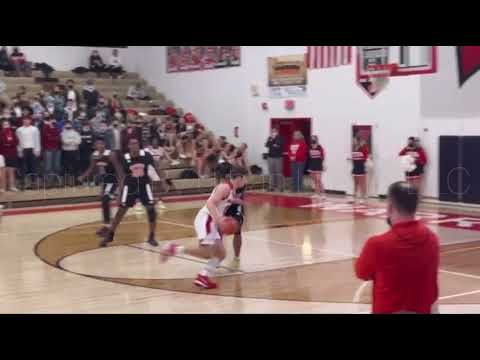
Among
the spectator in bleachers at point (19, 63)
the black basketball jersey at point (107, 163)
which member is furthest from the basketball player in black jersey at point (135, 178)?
the spectator in bleachers at point (19, 63)

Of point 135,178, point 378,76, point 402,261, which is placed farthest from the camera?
point 378,76

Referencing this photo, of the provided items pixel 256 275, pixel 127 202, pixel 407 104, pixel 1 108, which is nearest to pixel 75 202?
pixel 1 108

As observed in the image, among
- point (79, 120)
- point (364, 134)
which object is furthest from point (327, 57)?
point (79, 120)

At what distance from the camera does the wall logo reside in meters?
17.8

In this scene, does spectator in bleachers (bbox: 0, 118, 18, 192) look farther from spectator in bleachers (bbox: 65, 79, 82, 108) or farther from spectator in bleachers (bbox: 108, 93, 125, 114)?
spectator in bleachers (bbox: 108, 93, 125, 114)

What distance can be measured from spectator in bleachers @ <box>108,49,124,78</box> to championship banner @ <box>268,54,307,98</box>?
24.3ft

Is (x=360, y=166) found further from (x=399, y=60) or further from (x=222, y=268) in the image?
(x=222, y=268)

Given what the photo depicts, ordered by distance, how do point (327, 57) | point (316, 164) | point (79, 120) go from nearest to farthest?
point (316, 164) < point (79, 120) < point (327, 57)

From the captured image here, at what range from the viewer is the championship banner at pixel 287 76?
22.7 meters

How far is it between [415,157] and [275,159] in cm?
533

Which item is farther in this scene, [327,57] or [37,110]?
[327,57]

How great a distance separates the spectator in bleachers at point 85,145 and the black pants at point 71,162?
0.18m

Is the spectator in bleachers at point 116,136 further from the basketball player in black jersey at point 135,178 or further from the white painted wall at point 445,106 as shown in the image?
the basketball player in black jersey at point 135,178

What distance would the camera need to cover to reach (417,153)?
18609 mm
